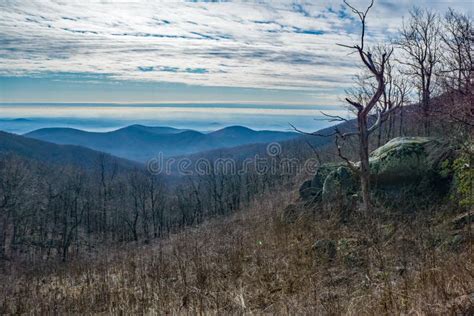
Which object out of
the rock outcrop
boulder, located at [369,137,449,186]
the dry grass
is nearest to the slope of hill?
the rock outcrop

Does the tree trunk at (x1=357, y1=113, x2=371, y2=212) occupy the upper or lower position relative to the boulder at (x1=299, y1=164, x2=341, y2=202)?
upper

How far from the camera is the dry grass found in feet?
16.5

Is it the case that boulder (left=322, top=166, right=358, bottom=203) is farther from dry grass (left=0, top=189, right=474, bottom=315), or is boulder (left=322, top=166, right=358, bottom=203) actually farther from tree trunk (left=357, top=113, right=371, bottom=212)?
tree trunk (left=357, top=113, right=371, bottom=212)

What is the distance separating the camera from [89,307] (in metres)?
7.42

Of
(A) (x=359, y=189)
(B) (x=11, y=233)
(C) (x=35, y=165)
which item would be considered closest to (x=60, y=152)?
(C) (x=35, y=165)

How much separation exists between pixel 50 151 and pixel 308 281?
190927mm

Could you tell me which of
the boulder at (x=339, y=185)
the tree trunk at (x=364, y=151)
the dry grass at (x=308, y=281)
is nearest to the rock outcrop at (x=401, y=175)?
the boulder at (x=339, y=185)

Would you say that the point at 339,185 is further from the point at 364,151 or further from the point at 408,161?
the point at 364,151

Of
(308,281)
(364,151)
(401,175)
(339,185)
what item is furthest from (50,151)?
(308,281)

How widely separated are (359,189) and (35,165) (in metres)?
113

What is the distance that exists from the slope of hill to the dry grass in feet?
511

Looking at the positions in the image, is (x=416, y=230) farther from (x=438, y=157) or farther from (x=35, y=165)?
(x=35, y=165)

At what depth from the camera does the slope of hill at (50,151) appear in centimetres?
15988

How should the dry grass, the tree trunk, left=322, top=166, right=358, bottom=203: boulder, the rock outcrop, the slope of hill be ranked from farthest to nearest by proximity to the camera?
the slope of hill → left=322, top=166, right=358, bottom=203: boulder → the rock outcrop → the tree trunk → the dry grass
